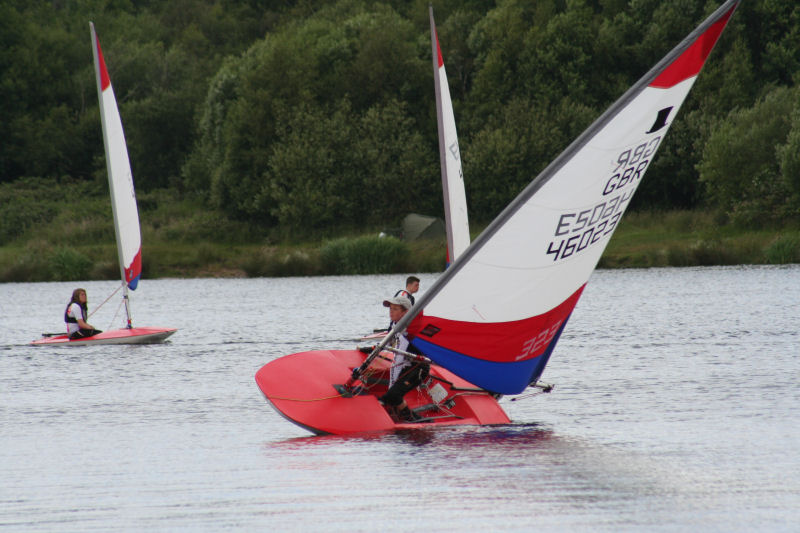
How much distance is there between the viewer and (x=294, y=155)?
62031 mm

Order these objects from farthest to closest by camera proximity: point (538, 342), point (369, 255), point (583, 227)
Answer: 1. point (369, 255)
2. point (538, 342)
3. point (583, 227)

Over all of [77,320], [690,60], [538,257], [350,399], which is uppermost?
[690,60]

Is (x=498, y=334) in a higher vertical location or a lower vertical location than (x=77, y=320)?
higher

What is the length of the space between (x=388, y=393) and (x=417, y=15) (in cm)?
6251

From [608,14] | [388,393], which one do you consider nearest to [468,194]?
[608,14]

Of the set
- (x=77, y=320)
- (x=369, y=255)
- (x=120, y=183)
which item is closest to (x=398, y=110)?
(x=369, y=255)

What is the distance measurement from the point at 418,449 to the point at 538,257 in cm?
274

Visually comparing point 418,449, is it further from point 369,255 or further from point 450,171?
point 369,255

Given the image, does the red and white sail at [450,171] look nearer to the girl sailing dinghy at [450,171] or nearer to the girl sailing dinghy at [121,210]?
the girl sailing dinghy at [450,171]

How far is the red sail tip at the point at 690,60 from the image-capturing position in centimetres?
1234

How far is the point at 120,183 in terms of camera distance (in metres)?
25.4

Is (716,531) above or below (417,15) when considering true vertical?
below

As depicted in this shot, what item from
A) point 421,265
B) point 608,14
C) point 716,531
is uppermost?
point 608,14

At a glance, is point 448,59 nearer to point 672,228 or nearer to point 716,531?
point 672,228
